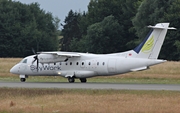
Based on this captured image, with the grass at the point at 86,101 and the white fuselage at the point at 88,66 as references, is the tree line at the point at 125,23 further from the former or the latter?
the grass at the point at 86,101

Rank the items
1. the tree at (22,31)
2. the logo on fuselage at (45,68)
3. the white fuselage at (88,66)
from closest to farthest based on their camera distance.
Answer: the white fuselage at (88,66), the logo on fuselage at (45,68), the tree at (22,31)

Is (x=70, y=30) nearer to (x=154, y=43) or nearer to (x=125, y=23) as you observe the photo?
(x=125, y=23)

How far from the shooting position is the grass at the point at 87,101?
85.9 feet

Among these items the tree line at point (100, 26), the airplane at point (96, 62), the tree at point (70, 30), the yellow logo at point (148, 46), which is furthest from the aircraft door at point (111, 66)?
the tree at point (70, 30)

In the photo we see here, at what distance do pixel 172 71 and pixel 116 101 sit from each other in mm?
31880

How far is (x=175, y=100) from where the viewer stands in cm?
2955

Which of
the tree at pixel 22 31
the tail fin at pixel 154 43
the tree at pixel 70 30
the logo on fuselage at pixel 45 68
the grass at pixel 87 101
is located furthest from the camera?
the tree at pixel 70 30

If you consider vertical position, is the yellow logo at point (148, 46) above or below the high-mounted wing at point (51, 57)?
above

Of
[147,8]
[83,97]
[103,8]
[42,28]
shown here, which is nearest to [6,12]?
[42,28]

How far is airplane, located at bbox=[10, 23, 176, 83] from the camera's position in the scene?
4219cm

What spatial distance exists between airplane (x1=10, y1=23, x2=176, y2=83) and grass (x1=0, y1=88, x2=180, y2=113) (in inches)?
333

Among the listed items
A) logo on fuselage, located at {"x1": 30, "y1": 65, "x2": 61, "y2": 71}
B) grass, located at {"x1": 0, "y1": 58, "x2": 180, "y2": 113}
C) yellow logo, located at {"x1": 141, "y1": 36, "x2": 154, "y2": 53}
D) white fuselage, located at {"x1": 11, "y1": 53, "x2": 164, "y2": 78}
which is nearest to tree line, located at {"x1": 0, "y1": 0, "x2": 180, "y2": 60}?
white fuselage, located at {"x1": 11, "y1": 53, "x2": 164, "y2": 78}

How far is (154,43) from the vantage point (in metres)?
42.3

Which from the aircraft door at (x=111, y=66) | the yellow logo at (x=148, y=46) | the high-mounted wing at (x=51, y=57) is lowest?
the aircraft door at (x=111, y=66)
